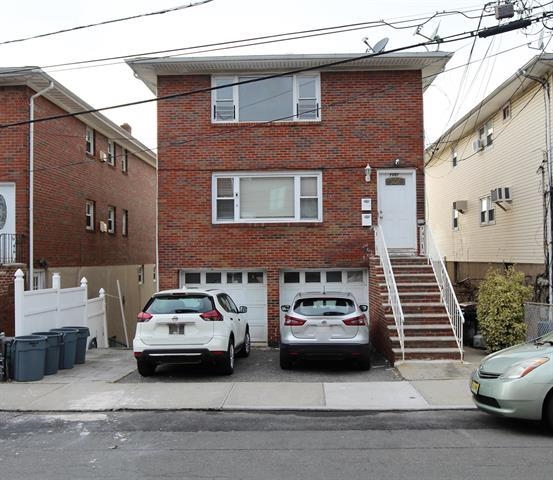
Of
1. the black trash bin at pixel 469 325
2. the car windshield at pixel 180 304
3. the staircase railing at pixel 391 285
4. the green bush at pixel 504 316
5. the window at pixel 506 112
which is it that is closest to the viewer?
the car windshield at pixel 180 304

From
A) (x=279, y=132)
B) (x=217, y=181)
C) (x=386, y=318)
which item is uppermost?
(x=279, y=132)

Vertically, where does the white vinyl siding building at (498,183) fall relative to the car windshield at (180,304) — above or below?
above

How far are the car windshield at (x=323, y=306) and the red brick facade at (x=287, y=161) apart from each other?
4413 millimetres

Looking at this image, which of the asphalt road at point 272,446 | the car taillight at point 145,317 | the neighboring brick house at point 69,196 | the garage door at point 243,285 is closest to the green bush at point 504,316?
the asphalt road at point 272,446

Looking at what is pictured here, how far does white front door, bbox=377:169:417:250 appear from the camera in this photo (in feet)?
49.9

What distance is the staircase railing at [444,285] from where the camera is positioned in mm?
11586

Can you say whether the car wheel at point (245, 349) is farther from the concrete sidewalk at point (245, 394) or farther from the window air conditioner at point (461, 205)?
the window air conditioner at point (461, 205)

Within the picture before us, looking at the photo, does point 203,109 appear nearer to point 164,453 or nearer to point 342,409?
point 342,409

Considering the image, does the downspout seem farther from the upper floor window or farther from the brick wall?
the upper floor window

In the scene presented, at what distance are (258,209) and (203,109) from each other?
118 inches

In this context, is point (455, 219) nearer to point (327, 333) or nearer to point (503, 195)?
point (503, 195)

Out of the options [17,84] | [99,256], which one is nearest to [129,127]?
[99,256]

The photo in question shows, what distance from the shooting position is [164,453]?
619 centimetres

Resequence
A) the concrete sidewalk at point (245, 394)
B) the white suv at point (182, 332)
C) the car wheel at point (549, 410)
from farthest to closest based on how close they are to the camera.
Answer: the white suv at point (182, 332) → the concrete sidewalk at point (245, 394) → the car wheel at point (549, 410)
